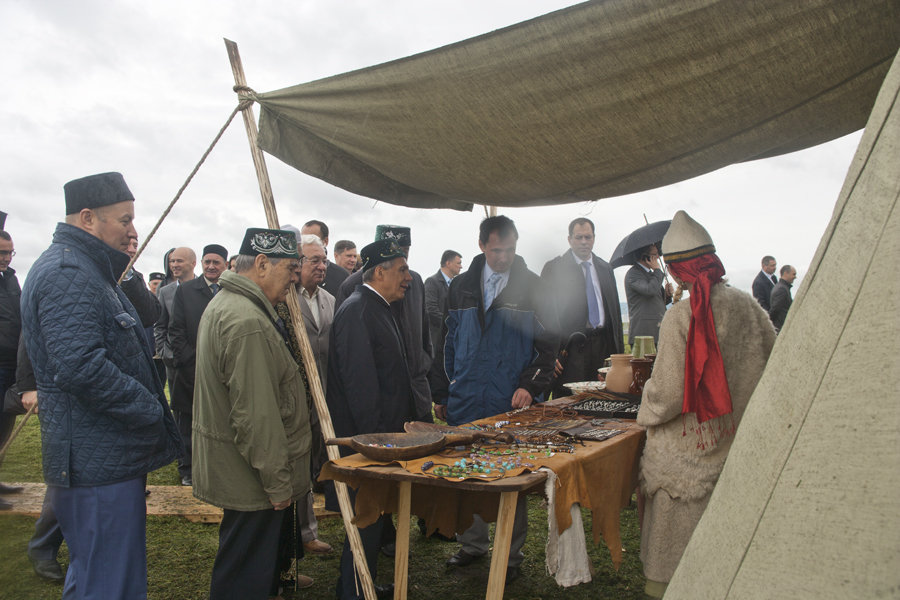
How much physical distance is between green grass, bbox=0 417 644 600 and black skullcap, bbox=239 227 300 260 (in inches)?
61.3

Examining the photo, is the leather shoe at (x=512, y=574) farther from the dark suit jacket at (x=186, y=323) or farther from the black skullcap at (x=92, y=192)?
the dark suit jacket at (x=186, y=323)

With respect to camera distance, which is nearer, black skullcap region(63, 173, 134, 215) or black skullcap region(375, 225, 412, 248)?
black skullcap region(63, 173, 134, 215)

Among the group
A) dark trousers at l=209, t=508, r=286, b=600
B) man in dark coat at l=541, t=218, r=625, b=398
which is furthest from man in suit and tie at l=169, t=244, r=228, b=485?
man in dark coat at l=541, t=218, r=625, b=398

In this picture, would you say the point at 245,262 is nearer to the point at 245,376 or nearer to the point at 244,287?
the point at 244,287

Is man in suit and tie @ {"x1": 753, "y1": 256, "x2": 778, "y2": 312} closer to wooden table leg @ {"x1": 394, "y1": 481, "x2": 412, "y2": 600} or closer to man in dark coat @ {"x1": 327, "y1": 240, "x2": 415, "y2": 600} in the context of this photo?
man in dark coat @ {"x1": 327, "y1": 240, "x2": 415, "y2": 600}

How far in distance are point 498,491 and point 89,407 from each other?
1.58m

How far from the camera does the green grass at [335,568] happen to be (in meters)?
Answer: 3.18

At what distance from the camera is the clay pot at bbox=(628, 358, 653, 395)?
3359mm

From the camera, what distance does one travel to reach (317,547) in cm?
400

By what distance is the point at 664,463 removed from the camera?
8.75ft

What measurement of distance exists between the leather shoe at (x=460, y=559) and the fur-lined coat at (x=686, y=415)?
130cm

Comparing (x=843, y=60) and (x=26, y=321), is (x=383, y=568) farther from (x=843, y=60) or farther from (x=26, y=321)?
(x=843, y=60)

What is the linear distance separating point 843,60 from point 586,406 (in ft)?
6.57

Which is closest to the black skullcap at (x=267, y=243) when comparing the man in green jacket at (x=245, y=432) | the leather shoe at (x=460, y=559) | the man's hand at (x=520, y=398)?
the man in green jacket at (x=245, y=432)
